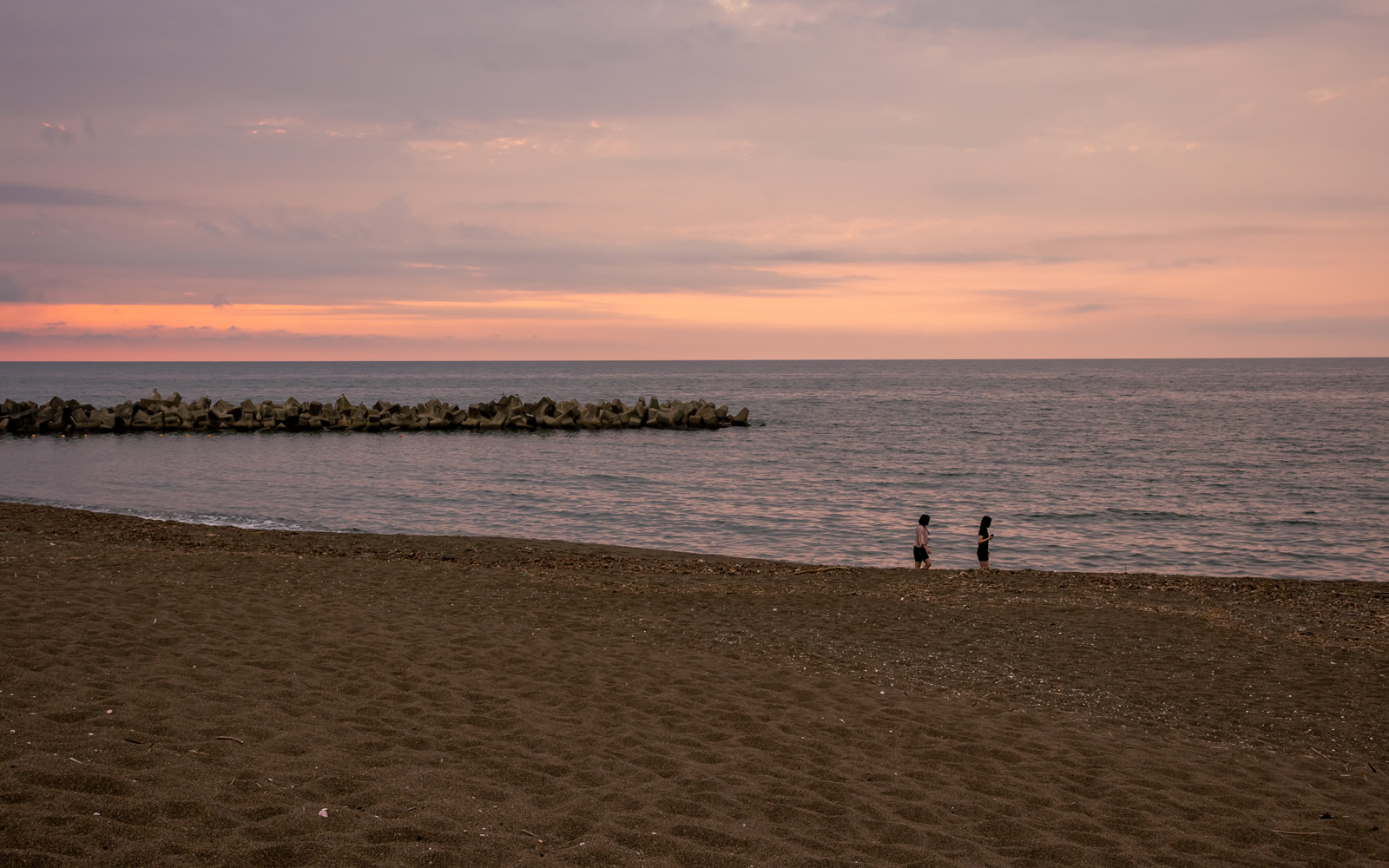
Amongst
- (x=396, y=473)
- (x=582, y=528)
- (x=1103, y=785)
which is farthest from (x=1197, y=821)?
(x=396, y=473)

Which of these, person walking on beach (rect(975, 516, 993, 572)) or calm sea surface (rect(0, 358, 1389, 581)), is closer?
person walking on beach (rect(975, 516, 993, 572))

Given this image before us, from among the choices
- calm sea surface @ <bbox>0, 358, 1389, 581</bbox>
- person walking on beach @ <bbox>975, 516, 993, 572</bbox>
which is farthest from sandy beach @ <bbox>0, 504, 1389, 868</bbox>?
calm sea surface @ <bbox>0, 358, 1389, 581</bbox>

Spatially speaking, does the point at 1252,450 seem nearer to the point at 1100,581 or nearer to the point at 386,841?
the point at 1100,581

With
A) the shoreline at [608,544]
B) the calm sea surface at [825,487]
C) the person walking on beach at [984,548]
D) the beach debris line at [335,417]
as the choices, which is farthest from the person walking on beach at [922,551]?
the beach debris line at [335,417]

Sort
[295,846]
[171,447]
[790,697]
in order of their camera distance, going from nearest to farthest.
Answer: [295,846] → [790,697] → [171,447]

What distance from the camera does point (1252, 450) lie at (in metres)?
41.0

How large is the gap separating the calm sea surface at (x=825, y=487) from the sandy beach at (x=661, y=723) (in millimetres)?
7232

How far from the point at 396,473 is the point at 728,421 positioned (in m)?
27.3

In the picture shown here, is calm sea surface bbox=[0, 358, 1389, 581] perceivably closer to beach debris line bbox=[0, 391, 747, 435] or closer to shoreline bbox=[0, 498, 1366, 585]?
shoreline bbox=[0, 498, 1366, 585]

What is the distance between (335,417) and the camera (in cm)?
4975

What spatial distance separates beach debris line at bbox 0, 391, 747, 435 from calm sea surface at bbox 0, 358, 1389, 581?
243 cm

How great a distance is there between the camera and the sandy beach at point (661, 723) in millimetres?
5004

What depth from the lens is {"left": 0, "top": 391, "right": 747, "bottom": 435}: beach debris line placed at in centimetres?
4662

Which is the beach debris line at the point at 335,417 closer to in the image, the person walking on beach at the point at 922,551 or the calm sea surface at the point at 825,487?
the calm sea surface at the point at 825,487
